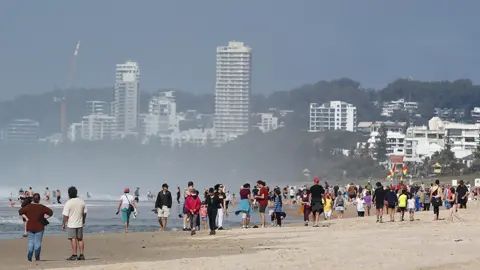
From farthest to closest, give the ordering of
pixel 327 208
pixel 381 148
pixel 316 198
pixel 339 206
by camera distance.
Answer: pixel 381 148 < pixel 339 206 < pixel 327 208 < pixel 316 198

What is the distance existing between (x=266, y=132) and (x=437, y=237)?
171 m

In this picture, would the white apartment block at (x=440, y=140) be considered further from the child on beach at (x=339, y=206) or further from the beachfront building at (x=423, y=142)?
the child on beach at (x=339, y=206)

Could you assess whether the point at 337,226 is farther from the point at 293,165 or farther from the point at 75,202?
the point at 293,165

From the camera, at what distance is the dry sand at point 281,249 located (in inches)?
634

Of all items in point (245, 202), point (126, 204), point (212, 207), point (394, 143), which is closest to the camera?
point (212, 207)

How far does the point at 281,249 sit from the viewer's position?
19.2 metres

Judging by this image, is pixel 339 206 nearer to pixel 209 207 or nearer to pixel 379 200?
pixel 379 200

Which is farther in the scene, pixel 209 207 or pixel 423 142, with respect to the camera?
pixel 423 142

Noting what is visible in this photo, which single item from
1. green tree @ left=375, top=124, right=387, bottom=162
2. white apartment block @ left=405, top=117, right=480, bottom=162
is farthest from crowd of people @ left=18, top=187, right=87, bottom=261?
green tree @ left=375, top=124, right=387, bottom=162

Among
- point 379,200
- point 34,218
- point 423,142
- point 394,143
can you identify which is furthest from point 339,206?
point 394,143

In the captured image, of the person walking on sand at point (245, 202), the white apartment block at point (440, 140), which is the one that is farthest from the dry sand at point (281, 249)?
the white apartment block at point (440, 140)

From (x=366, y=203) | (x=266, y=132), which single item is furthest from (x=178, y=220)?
(x=266, y=132)

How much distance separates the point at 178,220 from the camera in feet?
122

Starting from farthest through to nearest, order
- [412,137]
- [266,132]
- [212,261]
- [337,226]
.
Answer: [266,132] → [412,137] → [337,226] → [212,261]
